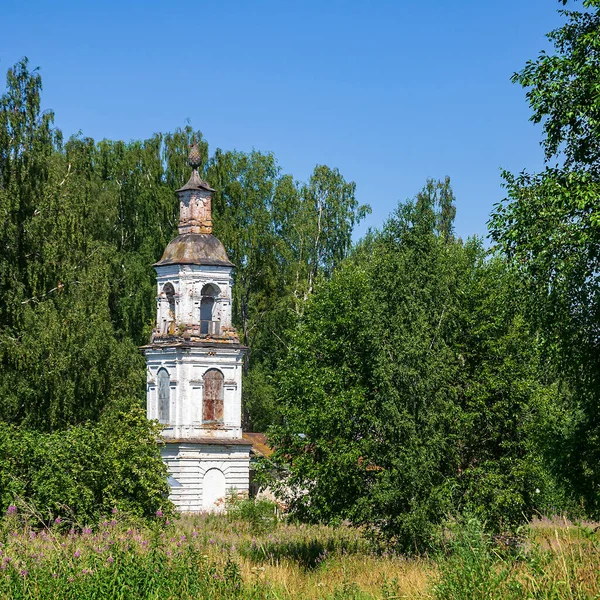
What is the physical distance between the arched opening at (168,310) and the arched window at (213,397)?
2.20 m

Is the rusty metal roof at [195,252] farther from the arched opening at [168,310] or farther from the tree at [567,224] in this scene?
the tree at [567,224]

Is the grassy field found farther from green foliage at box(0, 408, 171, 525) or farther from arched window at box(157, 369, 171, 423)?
arched window at box(157, 369, 171, 423)

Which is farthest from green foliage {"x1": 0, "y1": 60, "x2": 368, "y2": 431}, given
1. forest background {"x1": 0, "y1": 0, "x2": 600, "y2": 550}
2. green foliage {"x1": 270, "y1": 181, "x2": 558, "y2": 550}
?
green foliage {"x1": 270, "y1": 181, "x2": 558, "y2": 550}

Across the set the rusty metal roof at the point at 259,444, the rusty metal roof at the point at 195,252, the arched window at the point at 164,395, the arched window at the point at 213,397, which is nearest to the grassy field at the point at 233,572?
the arched window at the point at 213,397

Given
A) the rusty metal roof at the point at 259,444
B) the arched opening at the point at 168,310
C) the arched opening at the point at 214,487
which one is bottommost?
the arched opening at the point at 214,487

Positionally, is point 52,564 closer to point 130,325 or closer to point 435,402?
point 435,402

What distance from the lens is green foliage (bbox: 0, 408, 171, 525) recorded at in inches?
1027

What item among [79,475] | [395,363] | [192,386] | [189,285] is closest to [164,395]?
[192,386]

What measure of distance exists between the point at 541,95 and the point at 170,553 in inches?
374

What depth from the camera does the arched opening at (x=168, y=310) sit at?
134 feet

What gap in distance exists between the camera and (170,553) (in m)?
15.6

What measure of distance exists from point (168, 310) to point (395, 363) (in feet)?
65.9

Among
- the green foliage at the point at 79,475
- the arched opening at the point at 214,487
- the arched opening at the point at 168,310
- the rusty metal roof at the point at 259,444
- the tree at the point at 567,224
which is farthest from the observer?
the rusty metal roof at the point at 259,444

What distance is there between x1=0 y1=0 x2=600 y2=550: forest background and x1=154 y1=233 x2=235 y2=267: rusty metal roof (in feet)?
13.1
